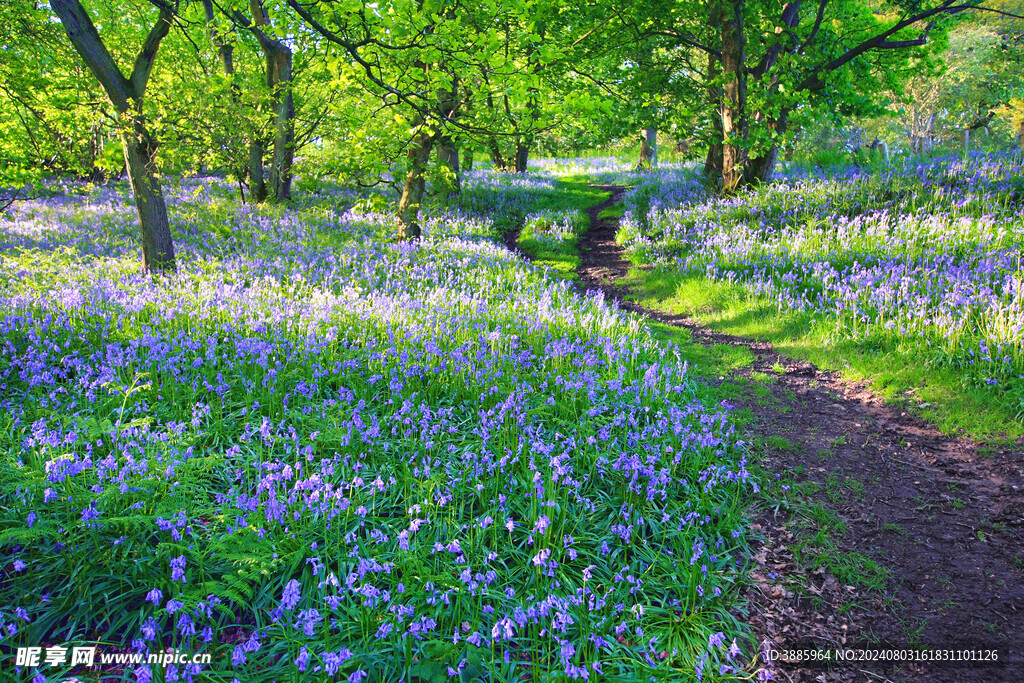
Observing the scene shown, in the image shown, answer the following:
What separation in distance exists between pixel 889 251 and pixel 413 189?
9915 millimetres

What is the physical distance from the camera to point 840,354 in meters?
7.16

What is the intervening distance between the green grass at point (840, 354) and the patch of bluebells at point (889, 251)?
18 centimetres

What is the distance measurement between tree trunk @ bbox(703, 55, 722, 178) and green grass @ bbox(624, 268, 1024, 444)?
6.88m

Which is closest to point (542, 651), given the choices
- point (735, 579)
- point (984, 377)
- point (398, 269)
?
point (735, 579)

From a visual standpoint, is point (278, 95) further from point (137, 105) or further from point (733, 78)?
point (733, 78)

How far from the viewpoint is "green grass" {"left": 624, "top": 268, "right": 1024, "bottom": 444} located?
5336 millimetres

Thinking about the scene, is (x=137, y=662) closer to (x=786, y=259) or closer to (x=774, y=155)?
(x=786, y=259)

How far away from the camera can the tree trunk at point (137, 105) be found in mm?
7215

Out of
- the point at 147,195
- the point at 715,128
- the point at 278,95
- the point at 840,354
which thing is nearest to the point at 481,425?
the point at 840,354

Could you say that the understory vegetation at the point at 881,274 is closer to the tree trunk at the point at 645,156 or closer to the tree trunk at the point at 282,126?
the tree trunk at the point at 282,126

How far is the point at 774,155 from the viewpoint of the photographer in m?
15.5

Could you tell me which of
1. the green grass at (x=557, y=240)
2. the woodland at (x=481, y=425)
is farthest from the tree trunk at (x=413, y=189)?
the green grass at (x=557, y=240)

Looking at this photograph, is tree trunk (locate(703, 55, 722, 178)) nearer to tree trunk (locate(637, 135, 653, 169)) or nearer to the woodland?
the woodland

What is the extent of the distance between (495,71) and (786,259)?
6.90 meters
